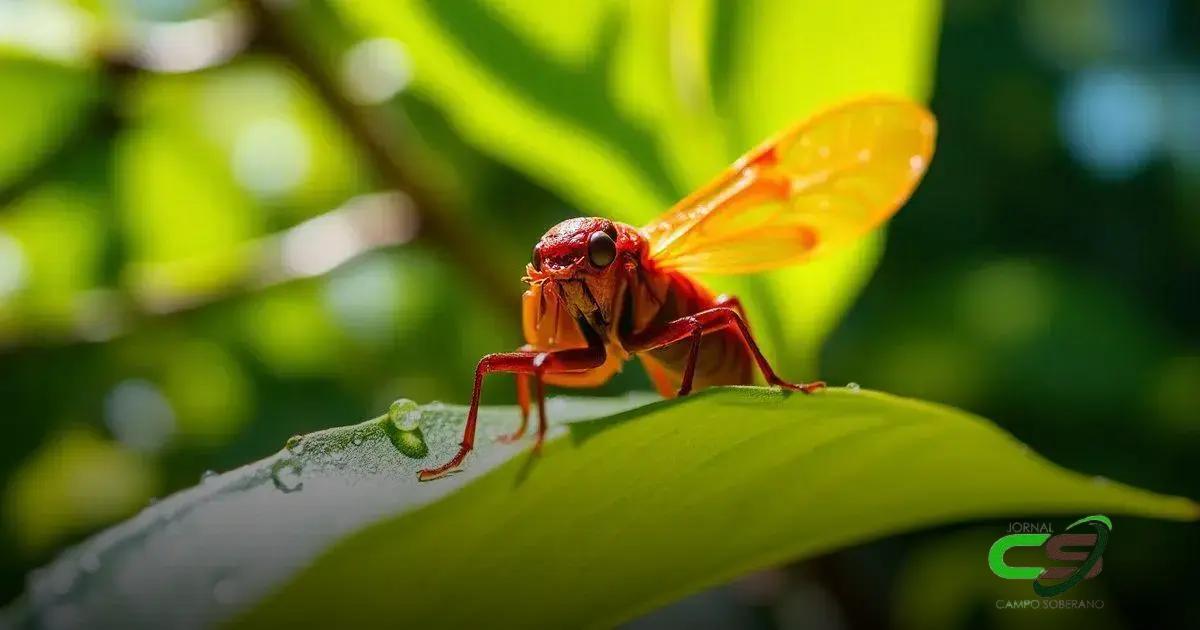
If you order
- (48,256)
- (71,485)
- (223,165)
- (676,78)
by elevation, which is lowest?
(71,485)

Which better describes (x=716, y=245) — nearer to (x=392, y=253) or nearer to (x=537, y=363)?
(x=537, y=363)

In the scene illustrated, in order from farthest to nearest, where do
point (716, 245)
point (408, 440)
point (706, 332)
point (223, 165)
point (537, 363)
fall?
point (223, 165) < point (716, 245) < point (706, 332) < point (537, 363) < point (408, 440)

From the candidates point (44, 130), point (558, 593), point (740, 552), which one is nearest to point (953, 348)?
point (740, 552)

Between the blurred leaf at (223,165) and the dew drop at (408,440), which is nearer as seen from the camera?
the dew drop at (408,440)

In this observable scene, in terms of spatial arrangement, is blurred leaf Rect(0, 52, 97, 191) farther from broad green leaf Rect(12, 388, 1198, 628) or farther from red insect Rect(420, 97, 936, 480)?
broad green leaf Rect(12, 388, 1198, 628)

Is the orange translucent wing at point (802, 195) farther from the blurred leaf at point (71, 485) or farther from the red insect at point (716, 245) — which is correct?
the blurred leaf at point (71, 485)

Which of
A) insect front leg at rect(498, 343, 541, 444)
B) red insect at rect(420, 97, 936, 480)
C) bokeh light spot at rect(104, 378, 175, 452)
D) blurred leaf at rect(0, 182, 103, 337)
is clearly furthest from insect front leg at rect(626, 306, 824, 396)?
bokeh light spot at rect(104, 378, 175, 452)

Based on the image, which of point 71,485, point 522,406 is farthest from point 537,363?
point 71,485

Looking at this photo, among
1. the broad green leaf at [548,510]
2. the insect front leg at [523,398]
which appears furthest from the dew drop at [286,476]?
the insect front leg at [523,398]
